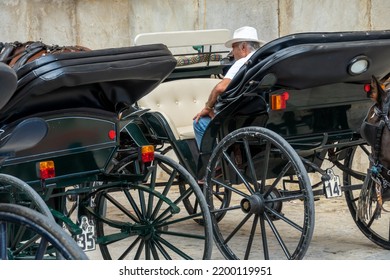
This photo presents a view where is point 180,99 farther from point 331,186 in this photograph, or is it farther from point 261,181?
point 331,186

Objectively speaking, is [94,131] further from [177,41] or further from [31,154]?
[177,41]

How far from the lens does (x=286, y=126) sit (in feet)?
18.8

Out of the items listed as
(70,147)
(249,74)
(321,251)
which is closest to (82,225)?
(70,147)

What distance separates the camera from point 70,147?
480 centimetres

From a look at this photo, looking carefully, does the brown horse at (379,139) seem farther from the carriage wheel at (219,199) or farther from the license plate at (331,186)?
the carriage wheel at (219,199)

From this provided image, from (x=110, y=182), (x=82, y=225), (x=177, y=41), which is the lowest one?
(x=82, y=225)

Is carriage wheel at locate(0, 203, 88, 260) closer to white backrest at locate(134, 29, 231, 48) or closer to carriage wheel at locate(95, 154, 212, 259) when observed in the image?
carriage wheel at locate(95, 154, 212, 259)

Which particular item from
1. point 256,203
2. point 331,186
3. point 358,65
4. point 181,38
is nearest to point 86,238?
point 256,203

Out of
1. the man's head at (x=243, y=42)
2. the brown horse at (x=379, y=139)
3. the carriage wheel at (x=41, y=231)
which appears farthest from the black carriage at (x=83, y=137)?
the man's head at (x=243, y=42)

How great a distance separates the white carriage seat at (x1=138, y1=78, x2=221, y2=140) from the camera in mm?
7270

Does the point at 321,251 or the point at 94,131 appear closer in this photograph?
the point at 94,131

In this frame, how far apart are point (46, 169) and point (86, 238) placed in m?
0.40
